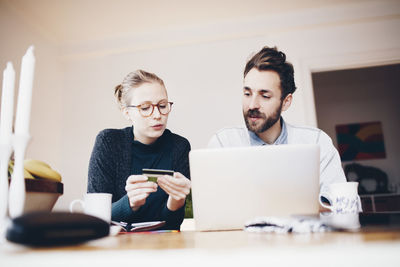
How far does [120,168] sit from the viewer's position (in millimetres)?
1736

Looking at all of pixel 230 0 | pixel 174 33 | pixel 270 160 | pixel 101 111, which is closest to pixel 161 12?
pixel 174 33

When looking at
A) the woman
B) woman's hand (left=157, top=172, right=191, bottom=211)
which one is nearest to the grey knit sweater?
the woman

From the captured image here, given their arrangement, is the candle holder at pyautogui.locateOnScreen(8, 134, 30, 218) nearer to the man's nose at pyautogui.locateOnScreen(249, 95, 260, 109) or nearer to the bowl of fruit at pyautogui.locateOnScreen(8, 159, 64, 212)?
the bowl of fruit at pyautogui.locateOnScreen(8, 159, 64, 212)

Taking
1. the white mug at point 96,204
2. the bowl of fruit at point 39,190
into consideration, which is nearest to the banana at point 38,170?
the bowl of fruit at point 39,190

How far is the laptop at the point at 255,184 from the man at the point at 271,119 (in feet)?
2.62

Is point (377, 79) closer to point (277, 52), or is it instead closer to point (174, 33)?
point (277, 52)

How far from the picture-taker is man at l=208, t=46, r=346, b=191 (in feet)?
5.58

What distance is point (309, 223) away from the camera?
63 centimetres

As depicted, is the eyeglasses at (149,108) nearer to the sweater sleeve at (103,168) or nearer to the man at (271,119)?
the sweater sleeve at (103,168)

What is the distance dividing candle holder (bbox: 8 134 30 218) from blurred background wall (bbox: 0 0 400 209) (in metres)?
2.40

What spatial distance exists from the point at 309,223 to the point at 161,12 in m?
2.77

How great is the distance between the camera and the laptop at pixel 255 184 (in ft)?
2.74

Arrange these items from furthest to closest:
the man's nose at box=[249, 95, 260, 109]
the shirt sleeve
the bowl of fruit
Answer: the man's nose at box=[249, 95, 260, 109] < the shirt sleeve < the bowl of fruit

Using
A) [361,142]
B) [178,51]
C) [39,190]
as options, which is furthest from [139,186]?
[361,142]
